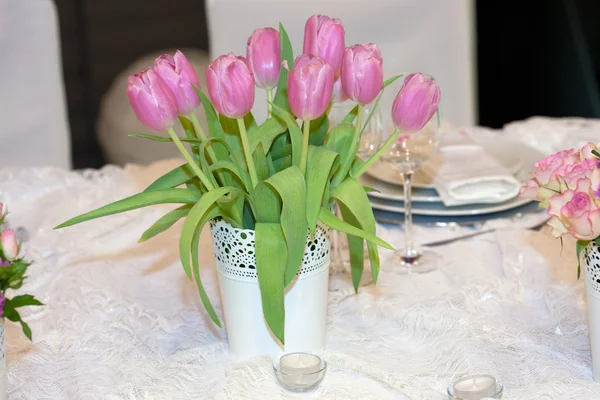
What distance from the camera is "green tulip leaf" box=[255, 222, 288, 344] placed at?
867 millimetres

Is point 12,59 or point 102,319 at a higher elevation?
point 12,59

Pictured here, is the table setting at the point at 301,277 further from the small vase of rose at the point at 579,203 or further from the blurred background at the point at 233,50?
the blurred background at the point at 233,50

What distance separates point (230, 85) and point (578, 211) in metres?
0.33

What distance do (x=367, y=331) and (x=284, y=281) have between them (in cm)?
18

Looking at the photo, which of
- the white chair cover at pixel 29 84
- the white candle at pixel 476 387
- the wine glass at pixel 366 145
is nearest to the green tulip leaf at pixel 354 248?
the wine glass at pixel 366 145

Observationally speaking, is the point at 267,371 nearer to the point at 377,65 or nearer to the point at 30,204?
the point at 377,65

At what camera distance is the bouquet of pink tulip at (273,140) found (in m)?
0.83

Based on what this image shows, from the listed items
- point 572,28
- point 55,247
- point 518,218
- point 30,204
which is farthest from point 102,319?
point 572,28

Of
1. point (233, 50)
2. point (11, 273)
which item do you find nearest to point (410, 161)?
point (11, 273)

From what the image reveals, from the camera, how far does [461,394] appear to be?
0.84m

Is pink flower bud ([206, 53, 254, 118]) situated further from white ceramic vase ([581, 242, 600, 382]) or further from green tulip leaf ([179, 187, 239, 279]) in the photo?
white ceramic vase ([581, 242, 600, 382])

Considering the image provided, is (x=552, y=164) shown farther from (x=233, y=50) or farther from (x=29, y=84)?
(x=29, y=84)

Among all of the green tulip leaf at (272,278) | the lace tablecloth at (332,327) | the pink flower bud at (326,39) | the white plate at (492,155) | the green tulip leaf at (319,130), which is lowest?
the lace tablecloth at (332,327)

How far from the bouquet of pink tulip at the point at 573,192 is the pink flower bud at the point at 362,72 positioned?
7.1 inches
